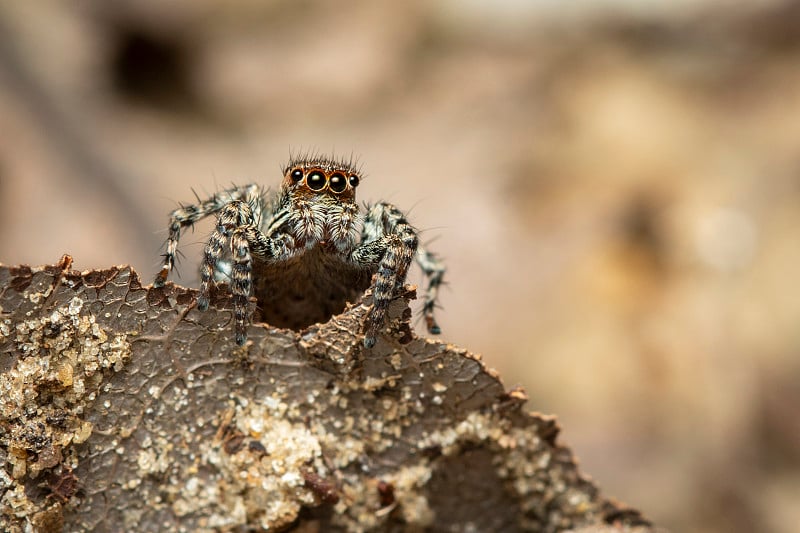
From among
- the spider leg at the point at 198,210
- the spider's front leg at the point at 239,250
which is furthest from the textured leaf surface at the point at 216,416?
the spider leg at the point at 198,210

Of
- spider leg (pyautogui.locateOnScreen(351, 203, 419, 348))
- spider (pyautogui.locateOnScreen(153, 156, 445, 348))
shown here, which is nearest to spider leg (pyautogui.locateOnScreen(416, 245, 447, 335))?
spider (pyautogui.locateOnScreen(153, 156, 445, 348))

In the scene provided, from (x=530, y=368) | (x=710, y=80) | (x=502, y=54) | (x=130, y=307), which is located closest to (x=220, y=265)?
(x=130, y=307)

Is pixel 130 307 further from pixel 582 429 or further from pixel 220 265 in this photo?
pixel 582 429

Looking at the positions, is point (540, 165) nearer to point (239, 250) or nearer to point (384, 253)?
point (384, 253)

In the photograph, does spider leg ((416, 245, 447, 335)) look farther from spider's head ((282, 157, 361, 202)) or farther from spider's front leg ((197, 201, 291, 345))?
spider's front leg ((197, 201, 291, 345))

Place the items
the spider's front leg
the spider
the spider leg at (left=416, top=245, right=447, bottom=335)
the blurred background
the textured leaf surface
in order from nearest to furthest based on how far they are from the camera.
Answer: the textured leaf surface < the spider's front leg < the spider < the spider leg at (left=416, top=245, right=447, bottom=335) < the blurred background

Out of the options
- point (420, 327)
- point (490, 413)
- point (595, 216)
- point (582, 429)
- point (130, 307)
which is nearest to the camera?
point (130, 307)

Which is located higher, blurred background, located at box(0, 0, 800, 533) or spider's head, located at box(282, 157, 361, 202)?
blurred background, located at box(0, 0, 800, 533)
